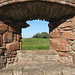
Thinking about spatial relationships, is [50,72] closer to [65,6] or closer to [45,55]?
[45,55]

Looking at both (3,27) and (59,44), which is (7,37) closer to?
(3,27)

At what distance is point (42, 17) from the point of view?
82.4 inches

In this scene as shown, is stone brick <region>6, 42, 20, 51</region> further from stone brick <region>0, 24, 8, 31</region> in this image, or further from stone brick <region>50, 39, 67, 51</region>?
stone brick <region>50, 39, 67, 51</region>

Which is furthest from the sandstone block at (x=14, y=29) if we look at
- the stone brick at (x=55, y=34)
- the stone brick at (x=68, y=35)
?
the stone brick at (x=68, y=35)

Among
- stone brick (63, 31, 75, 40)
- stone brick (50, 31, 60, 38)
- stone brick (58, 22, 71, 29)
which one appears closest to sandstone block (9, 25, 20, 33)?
stone brick (50, 31, 60, 38)

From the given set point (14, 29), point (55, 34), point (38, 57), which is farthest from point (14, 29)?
point (55, 34)

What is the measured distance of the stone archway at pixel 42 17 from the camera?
153 cm

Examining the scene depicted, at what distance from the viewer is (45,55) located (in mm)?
2082

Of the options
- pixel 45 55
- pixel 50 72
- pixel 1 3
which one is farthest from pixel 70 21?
pixel 1 3

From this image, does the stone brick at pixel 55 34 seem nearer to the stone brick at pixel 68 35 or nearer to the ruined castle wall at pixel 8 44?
the stone brick at pixel 68 35

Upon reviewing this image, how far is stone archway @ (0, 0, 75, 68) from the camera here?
153 cm

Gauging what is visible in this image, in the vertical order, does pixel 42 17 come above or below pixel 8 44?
above

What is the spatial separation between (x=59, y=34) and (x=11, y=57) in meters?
1.56

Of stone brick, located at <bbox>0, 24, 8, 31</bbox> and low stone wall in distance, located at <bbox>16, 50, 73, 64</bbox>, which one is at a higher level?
stone brick, located at <bbox>0, 24, 8, 31</bbox>
